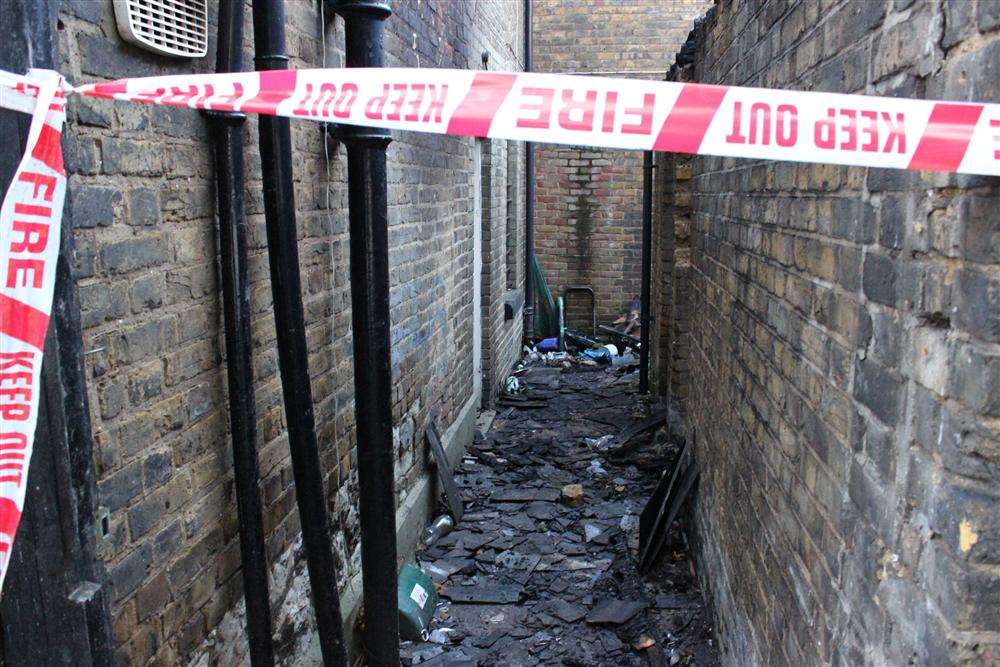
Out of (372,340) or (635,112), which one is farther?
(372,340)

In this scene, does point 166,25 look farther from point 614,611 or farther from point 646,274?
point 646,274

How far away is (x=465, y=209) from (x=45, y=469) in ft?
18.5

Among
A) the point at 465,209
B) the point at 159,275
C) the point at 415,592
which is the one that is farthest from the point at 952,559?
the point at 465,209

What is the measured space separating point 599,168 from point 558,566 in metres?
8.39

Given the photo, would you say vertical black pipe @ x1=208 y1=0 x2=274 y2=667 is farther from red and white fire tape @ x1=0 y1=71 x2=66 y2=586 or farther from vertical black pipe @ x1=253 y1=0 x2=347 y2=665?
red and white fire tape @ x1=0 y1=71 x2=66 y2=586

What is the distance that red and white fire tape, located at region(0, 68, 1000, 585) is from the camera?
153cm

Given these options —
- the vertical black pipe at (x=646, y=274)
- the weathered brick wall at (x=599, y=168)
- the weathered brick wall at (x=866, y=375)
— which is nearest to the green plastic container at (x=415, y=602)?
the weathered brick wall at (x=866, y=375)

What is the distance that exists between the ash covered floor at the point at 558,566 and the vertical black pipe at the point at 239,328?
1654 millimetres

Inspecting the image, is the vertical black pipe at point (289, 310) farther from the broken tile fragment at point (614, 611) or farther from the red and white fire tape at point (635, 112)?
the broken tile fragment at point (614, 611)

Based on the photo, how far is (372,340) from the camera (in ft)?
10.8

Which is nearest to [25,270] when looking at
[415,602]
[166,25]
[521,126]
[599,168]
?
[166,25]

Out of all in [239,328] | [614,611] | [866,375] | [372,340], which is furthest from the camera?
[614,611]

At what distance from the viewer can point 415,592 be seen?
450 cm

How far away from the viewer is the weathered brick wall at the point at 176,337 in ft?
6.66
